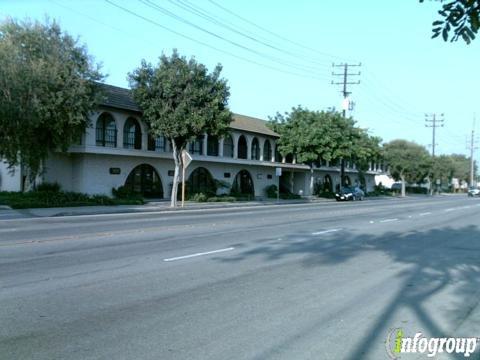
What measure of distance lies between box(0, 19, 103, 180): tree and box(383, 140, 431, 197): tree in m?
52.5

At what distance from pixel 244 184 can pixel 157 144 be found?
13171 millimetres

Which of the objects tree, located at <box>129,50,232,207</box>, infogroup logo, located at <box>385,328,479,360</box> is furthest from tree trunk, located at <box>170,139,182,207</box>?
infogroup logo, located at <box>385,328,479,360</box>

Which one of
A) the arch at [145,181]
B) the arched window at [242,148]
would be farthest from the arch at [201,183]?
the arched window at [242,148]

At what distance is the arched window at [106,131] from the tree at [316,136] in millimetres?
19661

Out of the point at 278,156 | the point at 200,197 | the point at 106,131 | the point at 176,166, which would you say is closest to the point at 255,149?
the point at 278,156

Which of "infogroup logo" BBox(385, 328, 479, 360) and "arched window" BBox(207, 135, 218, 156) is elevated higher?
"arched window" BBox(207, 135, 218, 156)

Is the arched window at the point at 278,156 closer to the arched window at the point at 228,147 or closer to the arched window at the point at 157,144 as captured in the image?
the arched window at the point at 228,147

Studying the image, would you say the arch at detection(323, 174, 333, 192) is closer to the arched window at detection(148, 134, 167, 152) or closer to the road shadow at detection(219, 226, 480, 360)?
the arched window at detection(148, 134, 167, 152)

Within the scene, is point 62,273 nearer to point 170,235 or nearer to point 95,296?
point 95,296

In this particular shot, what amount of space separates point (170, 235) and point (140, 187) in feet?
74.5

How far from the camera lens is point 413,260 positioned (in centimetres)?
1262

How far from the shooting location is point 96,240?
14477mm

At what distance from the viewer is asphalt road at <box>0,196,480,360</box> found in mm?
5953

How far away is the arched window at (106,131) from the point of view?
113 ft
